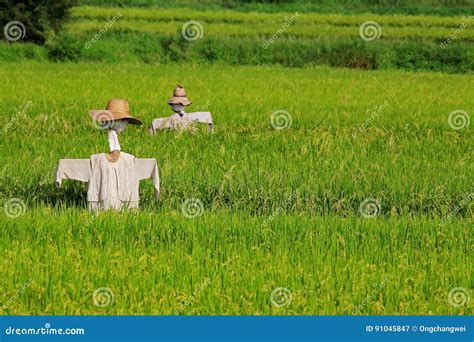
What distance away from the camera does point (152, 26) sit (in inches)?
1248

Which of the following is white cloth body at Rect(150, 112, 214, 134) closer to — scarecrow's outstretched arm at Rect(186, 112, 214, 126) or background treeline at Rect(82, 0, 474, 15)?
scarecrow's outstretched arm at Rect(186, 112, 214, 126)

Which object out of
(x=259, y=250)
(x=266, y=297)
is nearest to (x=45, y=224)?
(x=259, y=250)

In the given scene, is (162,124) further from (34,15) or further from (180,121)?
(34,15)

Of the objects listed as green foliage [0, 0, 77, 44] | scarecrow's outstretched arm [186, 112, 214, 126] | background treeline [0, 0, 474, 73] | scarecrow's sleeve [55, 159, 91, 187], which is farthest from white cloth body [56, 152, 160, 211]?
green foliage [0, 0, 77, 44]

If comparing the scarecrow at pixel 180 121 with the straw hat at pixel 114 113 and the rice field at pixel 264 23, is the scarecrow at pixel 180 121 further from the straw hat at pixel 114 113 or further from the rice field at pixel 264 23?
the rice field at pixel 264 23

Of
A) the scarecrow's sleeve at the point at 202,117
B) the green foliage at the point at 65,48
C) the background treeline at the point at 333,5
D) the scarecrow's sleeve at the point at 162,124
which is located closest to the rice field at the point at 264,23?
the background treeline at the point at 333,5

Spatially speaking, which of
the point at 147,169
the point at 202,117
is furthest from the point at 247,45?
the point at 147,169

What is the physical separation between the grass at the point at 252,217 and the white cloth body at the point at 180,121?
12cm

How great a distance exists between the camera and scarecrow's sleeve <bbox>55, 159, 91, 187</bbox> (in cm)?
722

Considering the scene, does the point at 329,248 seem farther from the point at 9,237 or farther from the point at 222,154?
the point at 222,154

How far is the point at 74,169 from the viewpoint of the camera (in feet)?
23.8

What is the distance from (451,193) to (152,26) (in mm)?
23701

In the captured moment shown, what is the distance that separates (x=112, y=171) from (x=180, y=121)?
326 centimetres

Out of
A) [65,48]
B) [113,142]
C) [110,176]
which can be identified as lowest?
[110,176]
